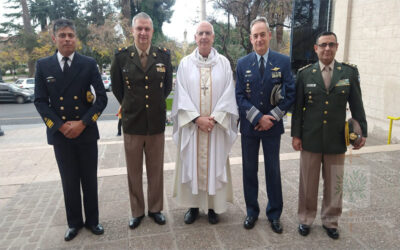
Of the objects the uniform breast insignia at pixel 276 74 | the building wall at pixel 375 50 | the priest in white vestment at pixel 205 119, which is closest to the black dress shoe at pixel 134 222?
the priest in white vestment at pixel 205 119

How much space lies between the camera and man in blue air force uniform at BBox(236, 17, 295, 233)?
3.00 metres

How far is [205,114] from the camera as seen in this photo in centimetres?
316

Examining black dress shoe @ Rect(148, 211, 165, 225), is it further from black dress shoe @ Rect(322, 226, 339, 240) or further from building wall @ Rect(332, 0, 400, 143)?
building wall @ Rect(332, 0, 400, 143)

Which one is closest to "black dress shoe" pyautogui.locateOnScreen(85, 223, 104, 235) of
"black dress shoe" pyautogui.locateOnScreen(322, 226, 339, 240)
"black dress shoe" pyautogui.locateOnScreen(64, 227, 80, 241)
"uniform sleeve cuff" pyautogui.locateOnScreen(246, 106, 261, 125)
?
"black dress shoe" pyautogui.locateOnScreen(64, 227, 80, 241)

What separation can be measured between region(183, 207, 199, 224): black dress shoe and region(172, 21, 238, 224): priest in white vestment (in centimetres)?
17

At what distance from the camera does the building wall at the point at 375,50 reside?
6.48 metres

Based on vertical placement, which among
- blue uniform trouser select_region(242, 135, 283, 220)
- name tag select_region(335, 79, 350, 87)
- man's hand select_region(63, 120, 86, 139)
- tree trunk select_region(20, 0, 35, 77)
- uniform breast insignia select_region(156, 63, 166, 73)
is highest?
tree trunk select_region(20, 0, 35, 77)

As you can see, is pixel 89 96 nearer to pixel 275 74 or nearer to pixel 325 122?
pixel 275 74

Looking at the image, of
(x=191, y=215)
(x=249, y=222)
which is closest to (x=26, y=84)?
(x=191, y=215)

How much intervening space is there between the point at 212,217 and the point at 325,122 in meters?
1.57

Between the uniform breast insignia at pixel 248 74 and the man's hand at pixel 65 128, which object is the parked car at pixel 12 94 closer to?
the man's hand at pixel 65 128

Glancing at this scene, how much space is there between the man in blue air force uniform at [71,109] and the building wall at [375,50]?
625 centimetres

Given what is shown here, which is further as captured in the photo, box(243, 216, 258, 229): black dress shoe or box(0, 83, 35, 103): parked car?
box(0, 83, 35, 103): parked car

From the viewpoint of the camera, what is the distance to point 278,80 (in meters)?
3.03
